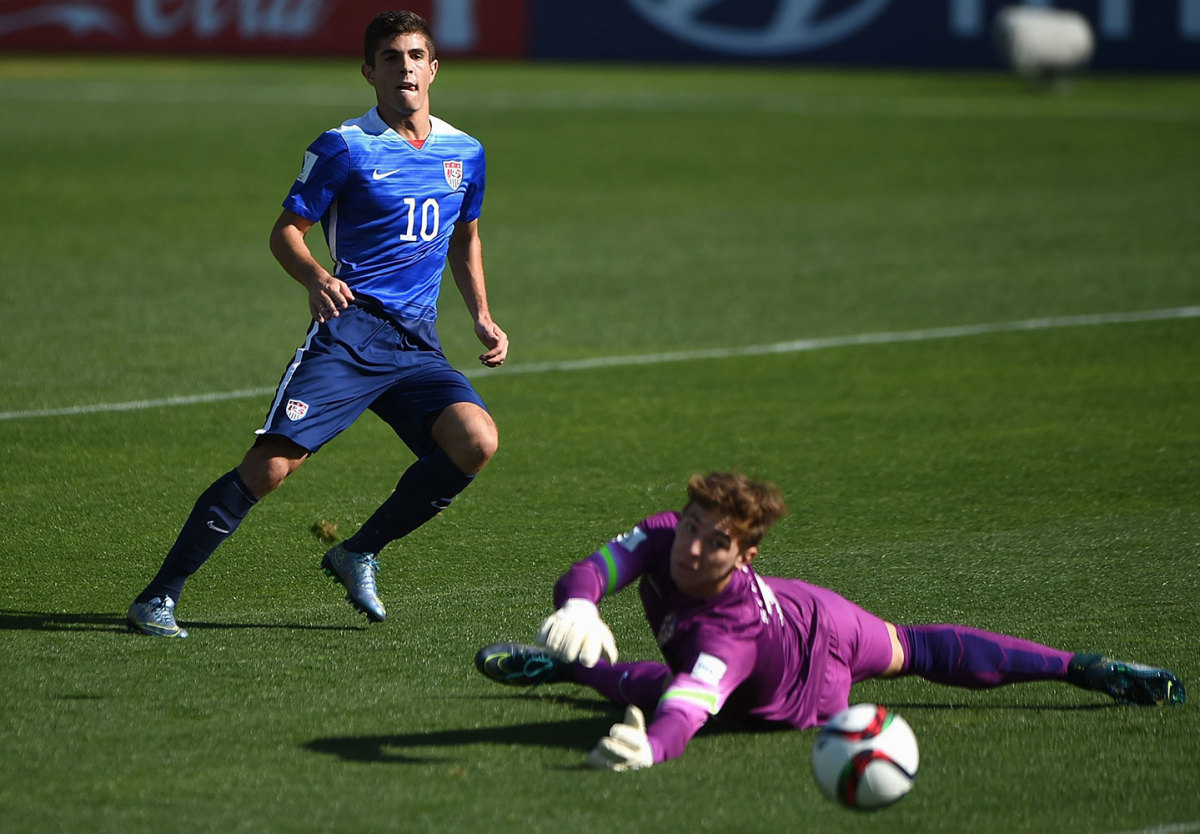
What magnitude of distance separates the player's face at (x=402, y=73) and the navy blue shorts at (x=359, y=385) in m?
0.74

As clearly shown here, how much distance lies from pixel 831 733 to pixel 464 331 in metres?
7.50

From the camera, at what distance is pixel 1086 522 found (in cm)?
756

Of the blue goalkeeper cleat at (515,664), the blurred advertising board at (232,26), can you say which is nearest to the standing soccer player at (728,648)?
the blue goalkeeper cleat at (515,664)

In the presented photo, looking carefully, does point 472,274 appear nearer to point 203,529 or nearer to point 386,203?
point 386,203

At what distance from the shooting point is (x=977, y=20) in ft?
88.9

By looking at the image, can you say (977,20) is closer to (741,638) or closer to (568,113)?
(568,113)

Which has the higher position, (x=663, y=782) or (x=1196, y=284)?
(x=663, y=782)

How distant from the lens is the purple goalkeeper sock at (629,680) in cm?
508

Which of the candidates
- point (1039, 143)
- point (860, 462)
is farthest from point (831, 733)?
point (1039, 143)

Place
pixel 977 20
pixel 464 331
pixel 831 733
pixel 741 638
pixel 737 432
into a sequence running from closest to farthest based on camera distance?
1. pixel 831 733
2. pixel 741 638
3. pixel 737 432
4. pixel 464 331
5. pixel 977 20

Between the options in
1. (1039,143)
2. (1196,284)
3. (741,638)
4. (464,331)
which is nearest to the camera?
(741,638)

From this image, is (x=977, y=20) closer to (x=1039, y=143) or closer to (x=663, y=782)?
(x=1039, y=143)

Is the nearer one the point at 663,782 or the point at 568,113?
the point at 663,782

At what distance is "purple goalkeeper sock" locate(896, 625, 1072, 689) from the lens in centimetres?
525
